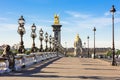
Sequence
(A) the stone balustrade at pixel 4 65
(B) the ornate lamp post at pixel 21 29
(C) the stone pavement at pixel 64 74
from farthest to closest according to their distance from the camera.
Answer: (B) the ornate lamp post at pixel 21 29 < (A) the stone balustrade at pixel 4 65 < (C) the stone pavement at pixel 64 74

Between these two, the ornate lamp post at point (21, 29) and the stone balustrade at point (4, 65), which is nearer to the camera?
the stone balustrade at point (4, 65)

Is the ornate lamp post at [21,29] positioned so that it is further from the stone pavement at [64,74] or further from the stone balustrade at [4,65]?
the stone balustrade at [4,65]

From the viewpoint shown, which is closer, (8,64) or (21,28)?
(8,64)

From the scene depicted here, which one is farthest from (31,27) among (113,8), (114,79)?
(114,79)

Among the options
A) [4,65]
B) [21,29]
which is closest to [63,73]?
[4,65]

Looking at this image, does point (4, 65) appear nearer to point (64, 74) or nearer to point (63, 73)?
point (63, 73)

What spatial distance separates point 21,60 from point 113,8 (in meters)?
15.3

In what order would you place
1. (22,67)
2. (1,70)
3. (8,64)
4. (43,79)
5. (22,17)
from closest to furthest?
(43,79)
(1,70)
(8,64)
(22,67)
(22,17)

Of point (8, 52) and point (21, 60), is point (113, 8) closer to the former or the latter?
point (21, 60)

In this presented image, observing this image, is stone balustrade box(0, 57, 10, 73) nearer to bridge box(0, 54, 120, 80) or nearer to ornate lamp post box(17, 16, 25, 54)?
bridge box(0, 54, 120, 80)

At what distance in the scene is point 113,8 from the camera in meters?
45.6

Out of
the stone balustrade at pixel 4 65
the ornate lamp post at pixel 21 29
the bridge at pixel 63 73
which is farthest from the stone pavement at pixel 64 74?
the ornate lamp post at pixel 21 29

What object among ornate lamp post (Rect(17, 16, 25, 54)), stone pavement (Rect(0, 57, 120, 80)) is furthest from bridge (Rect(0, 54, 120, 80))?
ornate lamp post (Rect(17, 16, 25, 54))

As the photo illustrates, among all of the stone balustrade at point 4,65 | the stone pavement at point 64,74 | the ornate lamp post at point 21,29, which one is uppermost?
the ornate lamp post at point 21,29
